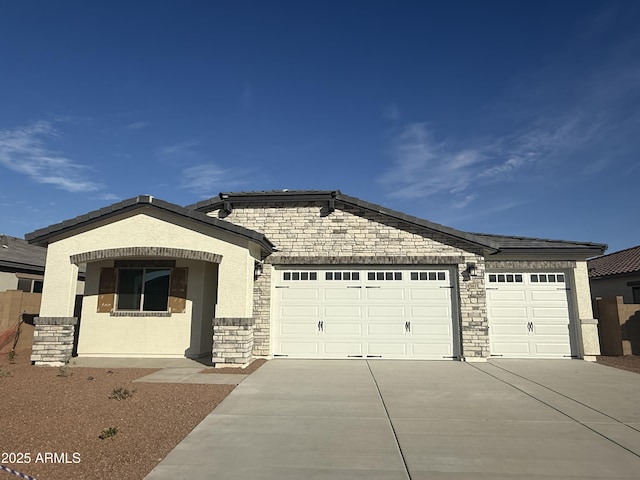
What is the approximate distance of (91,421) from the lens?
5.77m

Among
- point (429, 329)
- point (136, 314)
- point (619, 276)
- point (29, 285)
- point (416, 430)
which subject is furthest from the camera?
point (619, 276)

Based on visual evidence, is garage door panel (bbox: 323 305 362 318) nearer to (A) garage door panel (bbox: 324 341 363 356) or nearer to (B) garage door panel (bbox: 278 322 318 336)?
(B) garage door panel (bbox: 278 322 318 336)

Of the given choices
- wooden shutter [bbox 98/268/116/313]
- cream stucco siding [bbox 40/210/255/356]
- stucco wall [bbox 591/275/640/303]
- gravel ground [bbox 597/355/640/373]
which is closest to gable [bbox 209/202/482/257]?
cream stucco siding [bbox 40/210/255/356]

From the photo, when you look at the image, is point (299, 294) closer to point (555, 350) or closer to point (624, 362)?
point (555, 350)

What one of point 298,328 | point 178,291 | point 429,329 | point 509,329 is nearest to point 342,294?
point 298,328

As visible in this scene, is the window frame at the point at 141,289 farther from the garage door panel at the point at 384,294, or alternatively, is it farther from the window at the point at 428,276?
the window at the point at 428,276

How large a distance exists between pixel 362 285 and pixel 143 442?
811 centimetres

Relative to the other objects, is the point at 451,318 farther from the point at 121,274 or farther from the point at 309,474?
the point at 121,274

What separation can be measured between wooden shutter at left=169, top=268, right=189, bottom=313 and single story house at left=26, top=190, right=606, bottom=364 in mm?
31

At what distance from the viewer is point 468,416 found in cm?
623

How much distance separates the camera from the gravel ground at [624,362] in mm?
10953

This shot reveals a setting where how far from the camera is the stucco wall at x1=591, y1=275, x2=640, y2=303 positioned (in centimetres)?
1688

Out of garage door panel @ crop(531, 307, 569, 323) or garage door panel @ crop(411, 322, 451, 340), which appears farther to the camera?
garage door panel @ crop(531, 307, 569, 323)

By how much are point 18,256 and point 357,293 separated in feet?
48.6
